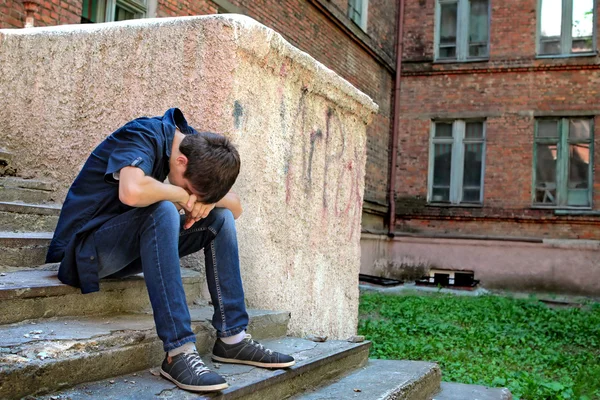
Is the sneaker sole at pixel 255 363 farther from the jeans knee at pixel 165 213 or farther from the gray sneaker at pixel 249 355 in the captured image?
the jeans knee at pixel 165 213

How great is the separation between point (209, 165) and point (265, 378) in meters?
0.84

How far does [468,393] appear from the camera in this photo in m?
3.63

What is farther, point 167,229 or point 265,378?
point 265,378

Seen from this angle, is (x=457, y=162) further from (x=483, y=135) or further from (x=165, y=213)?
(x=165, y=213)

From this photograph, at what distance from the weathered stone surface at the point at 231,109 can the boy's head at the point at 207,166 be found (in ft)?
2.21

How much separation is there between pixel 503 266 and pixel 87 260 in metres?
12.2

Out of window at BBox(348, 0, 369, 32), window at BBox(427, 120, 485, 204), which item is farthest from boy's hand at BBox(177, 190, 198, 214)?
window at BBox(427, 120, 485, 204)

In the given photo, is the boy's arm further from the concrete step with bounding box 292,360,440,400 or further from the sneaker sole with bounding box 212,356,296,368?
the concrete step with bounding box 292,360,440,400

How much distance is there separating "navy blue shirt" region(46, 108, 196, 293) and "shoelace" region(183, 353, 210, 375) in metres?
0.48

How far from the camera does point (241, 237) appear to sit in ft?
10.7

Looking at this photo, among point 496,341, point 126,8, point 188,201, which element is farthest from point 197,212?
point 126,8

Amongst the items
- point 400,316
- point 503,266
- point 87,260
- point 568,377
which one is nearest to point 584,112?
point 503,266

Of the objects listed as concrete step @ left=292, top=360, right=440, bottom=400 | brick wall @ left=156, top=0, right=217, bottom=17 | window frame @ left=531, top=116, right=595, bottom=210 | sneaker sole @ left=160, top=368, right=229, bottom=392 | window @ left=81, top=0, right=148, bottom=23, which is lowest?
concrete step @ left=292, top=360, right=440, bottom=400

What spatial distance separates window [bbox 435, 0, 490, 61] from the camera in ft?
47.4
